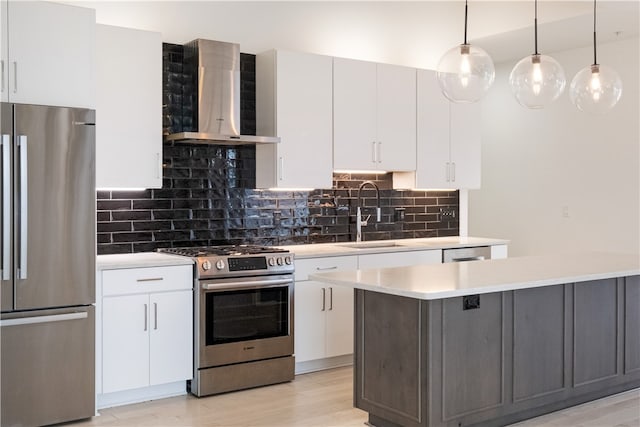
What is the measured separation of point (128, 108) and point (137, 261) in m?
1.04

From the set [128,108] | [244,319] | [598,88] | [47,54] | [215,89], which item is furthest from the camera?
[215,89]

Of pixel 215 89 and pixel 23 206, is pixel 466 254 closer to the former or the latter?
pixel 215 89

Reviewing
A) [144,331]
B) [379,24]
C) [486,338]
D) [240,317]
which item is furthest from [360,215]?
[486,338]

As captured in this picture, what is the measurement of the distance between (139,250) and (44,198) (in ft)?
3.84

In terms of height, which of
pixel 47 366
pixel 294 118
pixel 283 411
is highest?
pixel 294 118

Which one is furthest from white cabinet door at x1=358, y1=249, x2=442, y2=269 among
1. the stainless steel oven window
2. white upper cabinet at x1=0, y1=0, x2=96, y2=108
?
white upper cabinet at x1=0, y1=0, x2=96, y2=108

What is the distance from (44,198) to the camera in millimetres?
4004

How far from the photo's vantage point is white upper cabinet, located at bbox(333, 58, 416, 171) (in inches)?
228

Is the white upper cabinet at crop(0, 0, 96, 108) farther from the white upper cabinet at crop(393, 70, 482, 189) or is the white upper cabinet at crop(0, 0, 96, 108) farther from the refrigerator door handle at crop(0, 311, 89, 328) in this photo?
the white upper cabinet at crop(393, 70, 482, 189)

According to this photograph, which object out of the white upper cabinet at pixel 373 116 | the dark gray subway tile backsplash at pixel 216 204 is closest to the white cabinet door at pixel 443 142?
the white upper cabinet at pixel 373 116

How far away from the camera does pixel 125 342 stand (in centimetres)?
442

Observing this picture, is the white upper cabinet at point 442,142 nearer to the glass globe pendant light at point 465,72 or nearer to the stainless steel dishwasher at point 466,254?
the stainless steel dishwasher at point 466,254

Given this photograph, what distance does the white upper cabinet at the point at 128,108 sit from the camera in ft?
15.3

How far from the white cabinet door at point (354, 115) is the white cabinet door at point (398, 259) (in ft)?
2.59
